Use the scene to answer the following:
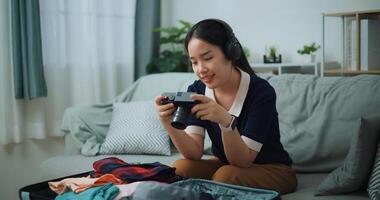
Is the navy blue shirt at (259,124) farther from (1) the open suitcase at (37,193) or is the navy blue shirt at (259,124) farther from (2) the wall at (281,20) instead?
(2) the wall at (281,20)

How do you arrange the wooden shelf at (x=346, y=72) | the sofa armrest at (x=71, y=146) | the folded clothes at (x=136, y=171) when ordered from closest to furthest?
1. the folded clothes at (x=136, y=171)
2. the wooden shelf at (x=346, y=72)
3. the sofa armrest at (x=71, y=146)

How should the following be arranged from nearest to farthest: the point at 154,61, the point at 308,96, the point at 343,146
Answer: the point at 343,146, the point at 308,96, the point at 154,61

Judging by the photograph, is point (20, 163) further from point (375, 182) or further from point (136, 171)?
point (375, 182)

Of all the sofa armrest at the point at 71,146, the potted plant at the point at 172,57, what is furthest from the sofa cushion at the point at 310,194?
the potted plant at the point at 172,57

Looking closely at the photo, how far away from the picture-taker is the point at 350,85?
1.96m

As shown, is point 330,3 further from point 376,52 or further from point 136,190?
point 136,190

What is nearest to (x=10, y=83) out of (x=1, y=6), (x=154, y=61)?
(x=1, y=6)

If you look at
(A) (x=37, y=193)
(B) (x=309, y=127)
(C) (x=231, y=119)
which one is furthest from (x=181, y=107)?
(B) (x=309, y=127)

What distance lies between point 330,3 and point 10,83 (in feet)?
5.90

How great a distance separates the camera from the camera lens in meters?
1.35

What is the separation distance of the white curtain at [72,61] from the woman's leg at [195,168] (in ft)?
4.25

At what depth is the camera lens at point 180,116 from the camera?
1.35m

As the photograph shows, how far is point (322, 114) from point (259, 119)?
54 cm

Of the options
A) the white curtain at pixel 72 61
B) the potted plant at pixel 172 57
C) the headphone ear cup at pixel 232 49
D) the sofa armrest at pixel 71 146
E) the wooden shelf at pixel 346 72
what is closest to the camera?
the headphone ear cup at pixel 232 49
